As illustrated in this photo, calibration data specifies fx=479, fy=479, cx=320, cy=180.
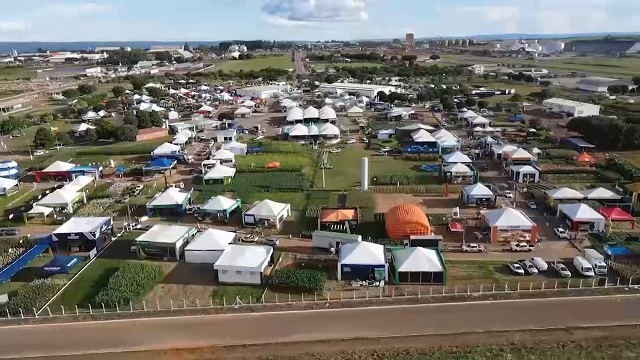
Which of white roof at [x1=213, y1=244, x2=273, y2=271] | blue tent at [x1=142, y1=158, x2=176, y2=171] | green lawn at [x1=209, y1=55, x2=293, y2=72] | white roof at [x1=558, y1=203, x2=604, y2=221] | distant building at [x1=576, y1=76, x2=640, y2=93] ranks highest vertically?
green lawn at [x1=209, y1=55, x2=293, y2=72]

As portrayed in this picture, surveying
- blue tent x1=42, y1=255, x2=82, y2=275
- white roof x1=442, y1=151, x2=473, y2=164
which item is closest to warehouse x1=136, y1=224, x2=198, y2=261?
blue tent x1=42, y1=255, x2=82, y2=275

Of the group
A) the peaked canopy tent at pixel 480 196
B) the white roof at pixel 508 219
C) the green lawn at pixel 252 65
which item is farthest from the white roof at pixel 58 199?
the green lawn at pixel 252 65

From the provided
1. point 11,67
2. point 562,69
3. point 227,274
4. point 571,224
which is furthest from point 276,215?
point 11,67

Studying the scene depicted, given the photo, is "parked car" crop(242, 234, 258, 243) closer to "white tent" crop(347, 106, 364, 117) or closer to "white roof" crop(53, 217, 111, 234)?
"white roof" crop(53, 217, 111, 234)

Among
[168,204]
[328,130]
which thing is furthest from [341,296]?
[328,130]

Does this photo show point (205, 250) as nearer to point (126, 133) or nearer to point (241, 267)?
point (241, 267)

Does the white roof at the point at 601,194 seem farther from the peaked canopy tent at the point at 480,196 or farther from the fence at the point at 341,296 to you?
the fence at the point at 341,296
